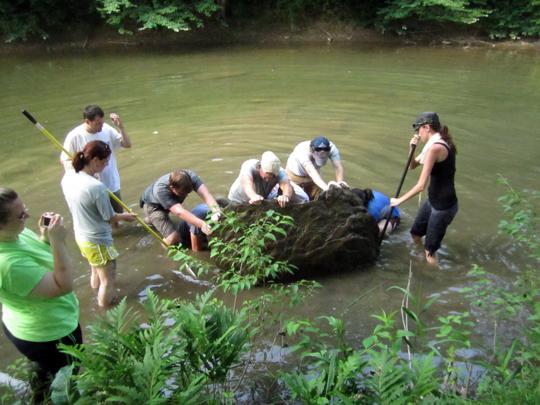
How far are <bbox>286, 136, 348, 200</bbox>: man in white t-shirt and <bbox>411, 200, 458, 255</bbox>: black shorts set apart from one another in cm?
114

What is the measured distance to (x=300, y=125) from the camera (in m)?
11.2

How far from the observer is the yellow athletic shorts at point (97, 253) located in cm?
484

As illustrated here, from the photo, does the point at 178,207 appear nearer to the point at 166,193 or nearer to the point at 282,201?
the point at 166,193

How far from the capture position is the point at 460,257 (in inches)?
248

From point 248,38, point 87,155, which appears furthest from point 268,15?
point 87,155

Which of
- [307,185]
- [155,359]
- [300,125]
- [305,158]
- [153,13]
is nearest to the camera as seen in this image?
[155,359]

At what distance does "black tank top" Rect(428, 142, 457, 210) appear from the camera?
5430mm

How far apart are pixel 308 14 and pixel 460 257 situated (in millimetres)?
19963

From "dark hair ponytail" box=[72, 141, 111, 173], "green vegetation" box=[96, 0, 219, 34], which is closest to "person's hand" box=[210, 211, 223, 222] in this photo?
"dark hair ponytail" box=[72, 141, 111, 173]

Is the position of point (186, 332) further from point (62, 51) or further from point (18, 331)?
point (62, 51)

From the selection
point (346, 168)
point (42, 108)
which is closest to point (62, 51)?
point (42, 108)

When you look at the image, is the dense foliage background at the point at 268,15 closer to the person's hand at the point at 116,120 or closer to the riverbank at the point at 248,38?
the riverbank at the point at 248,38

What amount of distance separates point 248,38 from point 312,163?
17.5m

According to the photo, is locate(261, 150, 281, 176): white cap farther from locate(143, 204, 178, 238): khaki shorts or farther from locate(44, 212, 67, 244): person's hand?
locate(44, 212, 67, 244): person's hand
